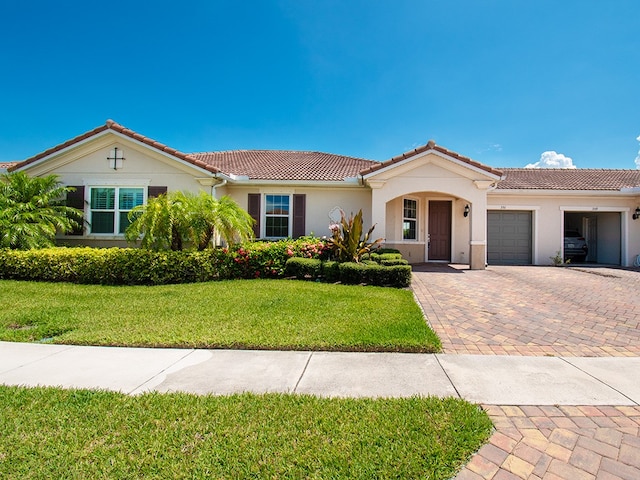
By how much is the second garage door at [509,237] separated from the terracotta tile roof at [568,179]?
137 cm

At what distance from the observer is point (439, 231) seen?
14.0 meters

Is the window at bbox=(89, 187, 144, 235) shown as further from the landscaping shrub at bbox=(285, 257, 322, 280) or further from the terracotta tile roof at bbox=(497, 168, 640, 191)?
the terracotta tile roof at bbox=(497, 168, 640, 191)

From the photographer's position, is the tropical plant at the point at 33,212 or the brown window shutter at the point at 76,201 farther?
the brown window shutter at the point at 76,201

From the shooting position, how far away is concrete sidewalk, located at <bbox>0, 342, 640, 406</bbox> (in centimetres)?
316

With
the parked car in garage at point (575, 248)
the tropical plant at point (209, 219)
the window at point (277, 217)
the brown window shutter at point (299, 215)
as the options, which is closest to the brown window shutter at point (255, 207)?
the window at point (277, 217)

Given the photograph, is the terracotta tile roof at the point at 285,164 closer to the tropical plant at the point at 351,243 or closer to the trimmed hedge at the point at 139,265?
the tropical plant at the point at 351,243

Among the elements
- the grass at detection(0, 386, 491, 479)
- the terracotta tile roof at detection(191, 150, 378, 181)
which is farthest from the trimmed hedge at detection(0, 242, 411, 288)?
the grass at detection(0, 386, 491, 479)

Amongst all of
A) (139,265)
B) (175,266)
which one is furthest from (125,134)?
(175,266)

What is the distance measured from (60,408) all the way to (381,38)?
12275mm

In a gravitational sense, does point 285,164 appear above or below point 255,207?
above

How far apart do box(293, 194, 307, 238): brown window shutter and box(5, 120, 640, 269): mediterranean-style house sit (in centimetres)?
4

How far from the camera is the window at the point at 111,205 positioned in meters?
11.6

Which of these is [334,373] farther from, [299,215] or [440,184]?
[440,184]

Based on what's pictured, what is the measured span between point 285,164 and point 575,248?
1516 centimetres
